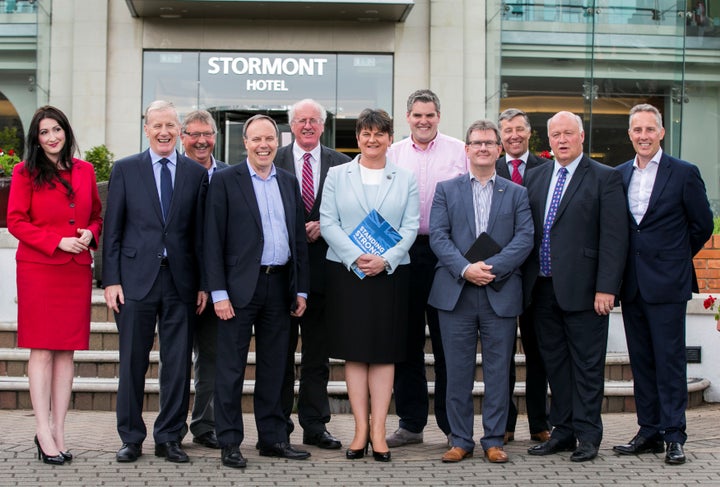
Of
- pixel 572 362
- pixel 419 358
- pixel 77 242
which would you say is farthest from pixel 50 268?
A: pixel 572 362

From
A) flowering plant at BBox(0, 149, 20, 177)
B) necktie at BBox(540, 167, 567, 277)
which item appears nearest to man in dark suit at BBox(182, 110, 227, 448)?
necktie at BBox(540, 167, 567, 277)

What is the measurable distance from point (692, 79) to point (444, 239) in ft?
30.8

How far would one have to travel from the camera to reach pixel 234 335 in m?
6.06

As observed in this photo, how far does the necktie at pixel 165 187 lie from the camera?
6.06 m

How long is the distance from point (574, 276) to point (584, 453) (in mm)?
1134

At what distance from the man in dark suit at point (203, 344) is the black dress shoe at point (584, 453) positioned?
2.37 metres

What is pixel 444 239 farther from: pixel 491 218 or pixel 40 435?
pixel 40 435

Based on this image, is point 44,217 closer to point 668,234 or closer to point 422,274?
point 422,274

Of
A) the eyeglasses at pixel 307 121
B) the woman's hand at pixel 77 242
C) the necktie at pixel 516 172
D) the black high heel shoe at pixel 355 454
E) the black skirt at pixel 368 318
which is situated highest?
the eyeglasses at pixel 307 121

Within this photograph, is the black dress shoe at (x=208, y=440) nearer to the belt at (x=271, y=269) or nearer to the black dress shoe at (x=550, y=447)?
the belt at (x=271, y=269)

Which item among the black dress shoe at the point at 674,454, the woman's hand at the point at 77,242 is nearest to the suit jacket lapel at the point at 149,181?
the woman's hand at the point at 77,242

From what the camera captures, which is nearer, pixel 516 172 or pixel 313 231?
pixel 313 231

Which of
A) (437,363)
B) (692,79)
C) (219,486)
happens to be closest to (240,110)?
(692,79)

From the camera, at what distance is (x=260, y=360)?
621 cm
